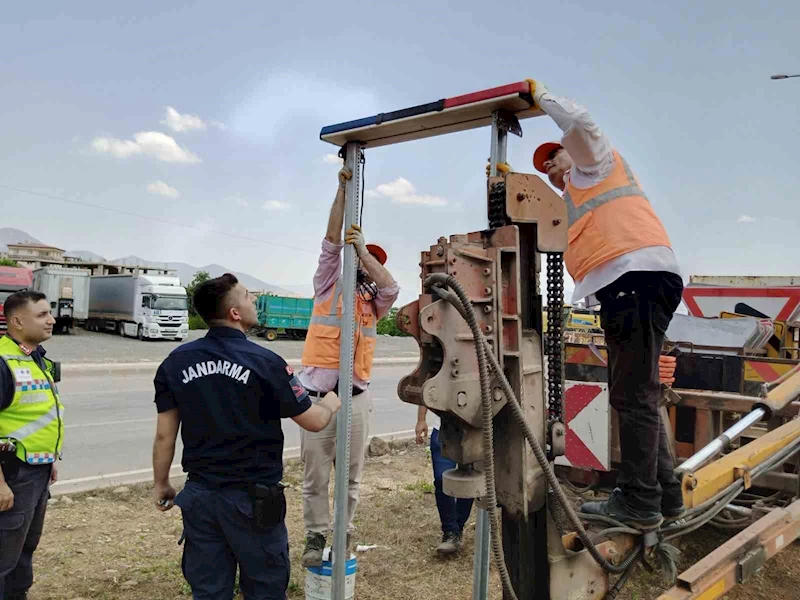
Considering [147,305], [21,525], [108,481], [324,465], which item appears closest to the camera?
[21,525]

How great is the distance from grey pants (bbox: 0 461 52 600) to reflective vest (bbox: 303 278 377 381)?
1625 mm

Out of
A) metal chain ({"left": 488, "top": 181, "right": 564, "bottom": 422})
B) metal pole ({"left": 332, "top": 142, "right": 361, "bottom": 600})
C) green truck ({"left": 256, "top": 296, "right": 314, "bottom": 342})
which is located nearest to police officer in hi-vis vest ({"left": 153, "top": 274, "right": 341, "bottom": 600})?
metal pole ({"left": 332, "top": 142, "right": 361, "bottom": 600})

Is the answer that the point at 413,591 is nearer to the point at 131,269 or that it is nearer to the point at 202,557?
the point at 202,557

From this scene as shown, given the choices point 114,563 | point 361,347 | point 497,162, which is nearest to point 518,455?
point 497,162

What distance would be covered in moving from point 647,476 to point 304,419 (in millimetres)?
1506

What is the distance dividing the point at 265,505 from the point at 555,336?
1435 mm

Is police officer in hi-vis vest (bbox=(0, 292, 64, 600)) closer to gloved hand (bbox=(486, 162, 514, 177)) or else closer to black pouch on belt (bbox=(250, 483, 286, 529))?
black pouch on belt (bbox=(250, 483, 286, 529))

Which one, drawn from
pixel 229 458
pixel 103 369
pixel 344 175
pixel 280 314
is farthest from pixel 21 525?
pixel 280 314

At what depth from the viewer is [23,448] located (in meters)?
3.31

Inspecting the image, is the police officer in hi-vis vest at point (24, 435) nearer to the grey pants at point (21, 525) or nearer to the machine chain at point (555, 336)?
the grey pants at point (21, 525)

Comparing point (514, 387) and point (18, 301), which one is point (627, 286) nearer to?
point (514, 387)

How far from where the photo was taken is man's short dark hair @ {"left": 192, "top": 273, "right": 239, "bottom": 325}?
2.88 metres

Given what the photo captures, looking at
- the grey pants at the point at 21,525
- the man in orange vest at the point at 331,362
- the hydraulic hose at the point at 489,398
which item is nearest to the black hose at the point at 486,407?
the hydraulic hose at the point at 489,398

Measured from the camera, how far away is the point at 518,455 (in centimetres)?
228
